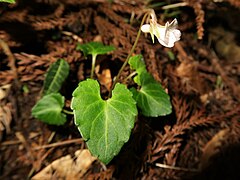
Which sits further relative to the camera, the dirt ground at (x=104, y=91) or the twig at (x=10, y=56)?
the twig at (x=10, y=56)

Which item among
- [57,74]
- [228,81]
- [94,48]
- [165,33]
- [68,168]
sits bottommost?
[68,168]

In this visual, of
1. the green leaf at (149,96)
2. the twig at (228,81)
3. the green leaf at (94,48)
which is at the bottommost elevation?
the twig at (228,81)

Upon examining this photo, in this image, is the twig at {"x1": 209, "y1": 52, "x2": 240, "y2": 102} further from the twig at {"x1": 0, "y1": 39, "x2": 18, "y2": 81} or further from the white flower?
the twig at {"x1": 0, "y1": 39, "x2": 18, "y2": 81}

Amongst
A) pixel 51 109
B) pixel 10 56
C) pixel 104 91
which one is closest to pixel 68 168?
pixel 51 109

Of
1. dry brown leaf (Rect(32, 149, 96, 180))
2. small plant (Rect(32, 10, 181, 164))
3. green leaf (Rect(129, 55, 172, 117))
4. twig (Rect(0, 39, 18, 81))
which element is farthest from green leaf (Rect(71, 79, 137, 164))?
twig (Rect(0, 39, 18, 81))

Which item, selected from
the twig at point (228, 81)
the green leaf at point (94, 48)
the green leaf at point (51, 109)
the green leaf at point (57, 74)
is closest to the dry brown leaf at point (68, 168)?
the green leaf at point (51, 109)

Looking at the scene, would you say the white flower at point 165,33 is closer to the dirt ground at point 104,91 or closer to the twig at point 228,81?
the dirt ground at point 104,91

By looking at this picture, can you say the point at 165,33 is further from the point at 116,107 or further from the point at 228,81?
the point at 228,81
